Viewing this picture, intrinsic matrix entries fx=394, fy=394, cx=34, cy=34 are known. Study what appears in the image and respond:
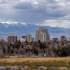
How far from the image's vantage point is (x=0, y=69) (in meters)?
43.8

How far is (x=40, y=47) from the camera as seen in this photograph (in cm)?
13375

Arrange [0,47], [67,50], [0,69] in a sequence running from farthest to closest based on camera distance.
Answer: [0,47] < [67,50] < [0,69]

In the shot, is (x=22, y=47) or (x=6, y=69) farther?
(x=22, y=47)

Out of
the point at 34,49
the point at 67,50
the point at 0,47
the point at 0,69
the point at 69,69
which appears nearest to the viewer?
the point at 0,69

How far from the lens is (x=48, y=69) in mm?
47969

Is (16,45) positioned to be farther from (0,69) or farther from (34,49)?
(0,69)

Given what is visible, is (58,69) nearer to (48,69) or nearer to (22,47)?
(48,69)

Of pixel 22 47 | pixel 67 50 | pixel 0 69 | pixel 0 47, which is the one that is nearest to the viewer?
pixel 0 69

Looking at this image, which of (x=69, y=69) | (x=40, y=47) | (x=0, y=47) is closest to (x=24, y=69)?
(x=69, y=69)

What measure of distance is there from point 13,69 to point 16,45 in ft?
309

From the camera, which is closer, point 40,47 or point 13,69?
point 13,69

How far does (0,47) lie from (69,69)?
75127 mm

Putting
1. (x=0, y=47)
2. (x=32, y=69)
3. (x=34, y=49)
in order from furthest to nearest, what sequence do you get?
(x=34, y=49) → (x=0, y=47) → (x=32, y=69)

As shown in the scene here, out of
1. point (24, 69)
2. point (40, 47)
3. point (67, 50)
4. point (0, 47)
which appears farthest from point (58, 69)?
point (40, 47)
